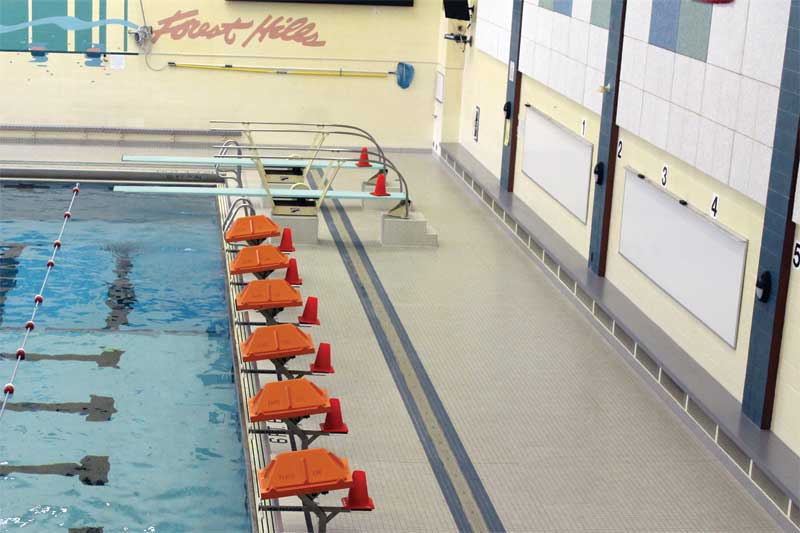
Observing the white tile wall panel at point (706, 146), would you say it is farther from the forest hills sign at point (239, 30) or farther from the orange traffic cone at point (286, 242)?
the forest hills sign at point (239, 30)

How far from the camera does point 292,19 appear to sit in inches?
570

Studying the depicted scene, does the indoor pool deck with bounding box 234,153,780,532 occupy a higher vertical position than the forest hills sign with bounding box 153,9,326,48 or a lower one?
lower

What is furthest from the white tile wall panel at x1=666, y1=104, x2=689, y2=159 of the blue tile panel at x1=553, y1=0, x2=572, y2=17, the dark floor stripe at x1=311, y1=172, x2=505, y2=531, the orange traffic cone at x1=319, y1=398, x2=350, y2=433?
the orange traffic cone at x1=319, y1=398, x2=350, y2=433

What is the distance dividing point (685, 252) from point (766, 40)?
1658 mm

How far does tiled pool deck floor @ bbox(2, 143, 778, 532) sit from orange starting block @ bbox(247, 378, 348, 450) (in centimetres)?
26

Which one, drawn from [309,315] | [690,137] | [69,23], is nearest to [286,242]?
[309,315]

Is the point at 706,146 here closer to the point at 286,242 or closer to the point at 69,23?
the point at 286,242

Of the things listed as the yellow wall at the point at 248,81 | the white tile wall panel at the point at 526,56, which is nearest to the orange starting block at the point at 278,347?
the white tile wall panel at the point at 526,56

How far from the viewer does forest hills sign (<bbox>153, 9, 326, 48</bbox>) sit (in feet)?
47.0

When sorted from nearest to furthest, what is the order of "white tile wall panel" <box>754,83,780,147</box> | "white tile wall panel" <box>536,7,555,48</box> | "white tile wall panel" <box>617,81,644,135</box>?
"white tile wall panel" <box>754,83,780,147</box> → "white tile wall panel" <box>617,81,644,135</box> → "white tile wall panel" <box>536,7,555,48</box>

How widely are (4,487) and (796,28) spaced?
4656 millimetres

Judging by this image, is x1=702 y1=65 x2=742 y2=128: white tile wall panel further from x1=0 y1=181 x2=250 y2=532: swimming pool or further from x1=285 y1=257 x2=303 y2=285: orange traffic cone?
x1=0 y1=181 x2=250 y2=532: swimming pool

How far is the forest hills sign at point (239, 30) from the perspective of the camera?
14328 millimetres

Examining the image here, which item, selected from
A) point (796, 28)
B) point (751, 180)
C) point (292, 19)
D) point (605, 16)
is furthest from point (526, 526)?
point (292, 19)
